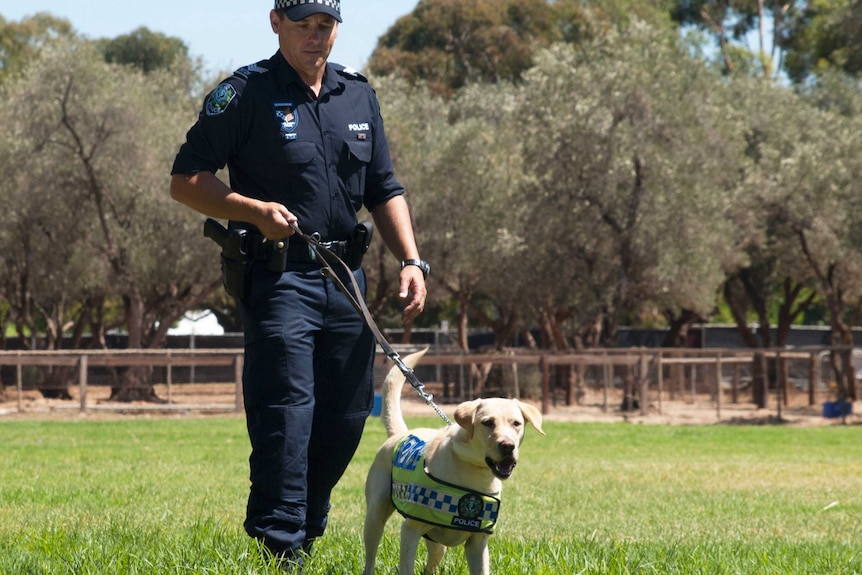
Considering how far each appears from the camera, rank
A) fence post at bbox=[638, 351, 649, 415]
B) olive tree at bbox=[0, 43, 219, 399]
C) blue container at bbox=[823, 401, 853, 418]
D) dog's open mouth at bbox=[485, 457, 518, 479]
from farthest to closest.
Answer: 1. olive tree at bbox=[0, 43, 219, 399]
2. blue container at bbox=[823, 401, 853, 418]
3. fence post at bbox=[638, 351, 649, 415]
4. dog's open mouth at bbox=[485, 457, 518, 479]

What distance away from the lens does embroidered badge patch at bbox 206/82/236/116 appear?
4.52 meters

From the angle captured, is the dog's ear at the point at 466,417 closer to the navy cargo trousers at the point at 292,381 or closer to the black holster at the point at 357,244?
the navy cargo trousers at the point at 292,381

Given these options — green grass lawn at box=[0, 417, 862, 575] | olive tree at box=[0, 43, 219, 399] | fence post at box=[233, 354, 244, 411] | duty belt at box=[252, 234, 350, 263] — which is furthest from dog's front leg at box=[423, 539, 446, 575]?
olive tree at box=[0, 43, 219, 399]

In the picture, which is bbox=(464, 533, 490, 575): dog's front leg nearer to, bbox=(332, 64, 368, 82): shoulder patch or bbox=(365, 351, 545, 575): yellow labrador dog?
bbox=(365, 351, 545, 575): yellow labrador dog

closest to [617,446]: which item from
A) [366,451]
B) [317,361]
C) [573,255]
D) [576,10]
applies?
[366,451]

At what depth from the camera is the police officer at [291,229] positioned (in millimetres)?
4438

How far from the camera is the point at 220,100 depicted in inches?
178

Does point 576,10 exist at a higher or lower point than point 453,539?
higher

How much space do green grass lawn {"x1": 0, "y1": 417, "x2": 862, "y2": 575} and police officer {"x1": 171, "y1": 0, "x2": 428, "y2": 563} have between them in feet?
1.30

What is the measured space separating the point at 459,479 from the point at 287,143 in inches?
58.0

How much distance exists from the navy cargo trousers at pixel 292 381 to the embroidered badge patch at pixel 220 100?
628 millimetres

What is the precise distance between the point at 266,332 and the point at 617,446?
15.1 m

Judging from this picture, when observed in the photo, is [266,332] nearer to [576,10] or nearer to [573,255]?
[573,255]

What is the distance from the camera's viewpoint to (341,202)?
4727mm
